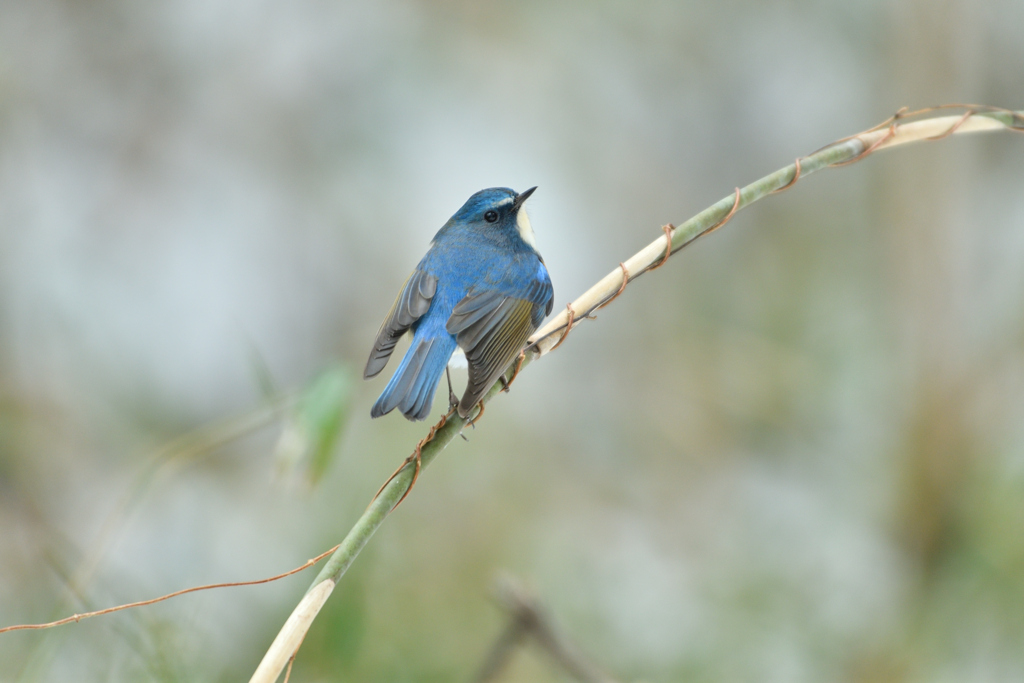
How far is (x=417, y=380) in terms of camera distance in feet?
5.49

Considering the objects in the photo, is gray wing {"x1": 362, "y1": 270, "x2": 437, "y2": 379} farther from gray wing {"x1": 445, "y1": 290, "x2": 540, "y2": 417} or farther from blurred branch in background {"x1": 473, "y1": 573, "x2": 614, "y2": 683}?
blurred branch in background {"x1": 473, "y1": 573, "x2": 614, "y2": 683}

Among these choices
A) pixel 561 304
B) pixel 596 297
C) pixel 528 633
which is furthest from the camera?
pixel 561 304

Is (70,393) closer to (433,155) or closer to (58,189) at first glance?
(58,189)

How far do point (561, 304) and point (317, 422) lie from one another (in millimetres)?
3104

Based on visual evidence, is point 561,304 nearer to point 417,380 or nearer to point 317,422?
point 317,422

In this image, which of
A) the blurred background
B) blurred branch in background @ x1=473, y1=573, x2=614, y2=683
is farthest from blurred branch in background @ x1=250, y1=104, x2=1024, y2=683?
the blurred background

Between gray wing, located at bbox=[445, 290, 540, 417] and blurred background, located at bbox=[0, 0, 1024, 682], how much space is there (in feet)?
6.40

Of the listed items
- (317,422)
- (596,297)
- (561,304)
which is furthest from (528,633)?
(561,304)

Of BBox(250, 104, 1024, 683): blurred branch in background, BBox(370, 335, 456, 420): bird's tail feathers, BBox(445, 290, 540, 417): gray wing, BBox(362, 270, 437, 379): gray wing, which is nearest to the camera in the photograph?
BBox(250, 104, 1024, 683): blurred branch in background

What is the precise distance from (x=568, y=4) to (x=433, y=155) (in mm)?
1478

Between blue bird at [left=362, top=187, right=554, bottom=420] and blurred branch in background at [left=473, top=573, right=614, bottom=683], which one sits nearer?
blue bird at [left=362, top=187, right=554, bottom=420]

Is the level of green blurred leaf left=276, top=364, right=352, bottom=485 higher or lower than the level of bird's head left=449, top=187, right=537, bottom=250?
lower

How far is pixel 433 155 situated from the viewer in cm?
510

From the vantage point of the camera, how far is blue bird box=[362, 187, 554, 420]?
1.73m
